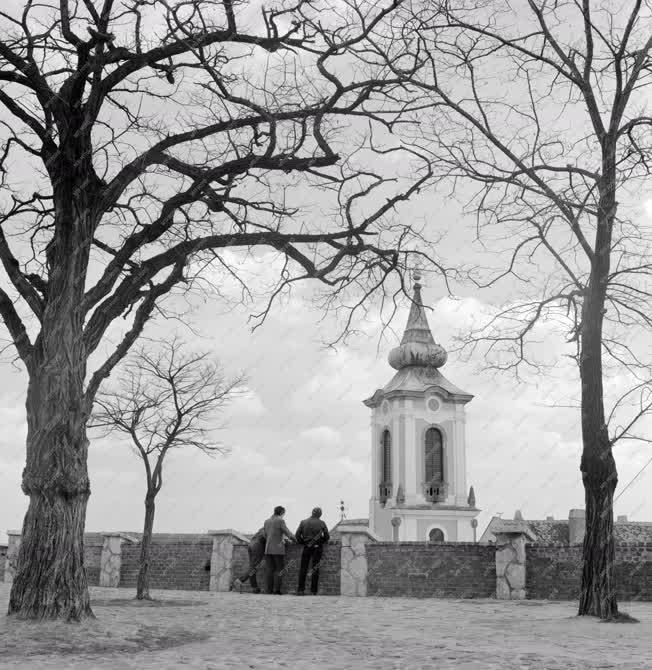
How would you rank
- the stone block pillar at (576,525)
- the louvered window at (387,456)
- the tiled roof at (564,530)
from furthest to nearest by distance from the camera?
1. the louvered window at (387,456)
2. the tiled roof at (564,530)
3. the stone block pillar at (576,525)

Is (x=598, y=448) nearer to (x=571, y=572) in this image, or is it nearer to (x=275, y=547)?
(x=571, y=572)

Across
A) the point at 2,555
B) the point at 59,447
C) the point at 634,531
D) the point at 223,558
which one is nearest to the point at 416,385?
the point at 634,531

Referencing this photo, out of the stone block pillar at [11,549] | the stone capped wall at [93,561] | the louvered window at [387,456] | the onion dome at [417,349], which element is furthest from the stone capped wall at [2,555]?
the onion dome at [417,349]

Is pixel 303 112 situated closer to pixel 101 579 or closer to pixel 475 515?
pixel 101 579

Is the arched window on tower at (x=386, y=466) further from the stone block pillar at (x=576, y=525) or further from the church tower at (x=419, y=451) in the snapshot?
the stone block pillar at (x=576, y=525)

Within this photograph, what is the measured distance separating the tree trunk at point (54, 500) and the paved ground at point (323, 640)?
0.37 m

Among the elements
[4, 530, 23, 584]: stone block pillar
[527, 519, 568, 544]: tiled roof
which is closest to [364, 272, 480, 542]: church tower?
[527, 519, 568, 544]: tiled roof

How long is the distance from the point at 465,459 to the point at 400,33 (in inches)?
1932

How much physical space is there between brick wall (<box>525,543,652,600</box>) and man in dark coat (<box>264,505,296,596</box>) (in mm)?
4702

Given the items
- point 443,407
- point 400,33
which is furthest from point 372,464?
point 400,33

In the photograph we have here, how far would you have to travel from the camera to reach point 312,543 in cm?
1822

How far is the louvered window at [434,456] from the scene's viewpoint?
60.1 meters

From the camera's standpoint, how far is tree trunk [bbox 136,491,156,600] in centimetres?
1575

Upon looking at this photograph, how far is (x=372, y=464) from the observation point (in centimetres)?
6231
